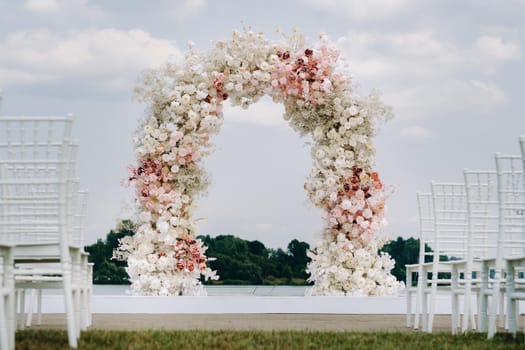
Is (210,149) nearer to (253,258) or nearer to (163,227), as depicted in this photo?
(163,227)

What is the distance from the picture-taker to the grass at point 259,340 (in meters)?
5.27

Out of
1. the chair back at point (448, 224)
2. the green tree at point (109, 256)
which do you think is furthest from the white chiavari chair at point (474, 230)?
the green tree at point (109, 256)

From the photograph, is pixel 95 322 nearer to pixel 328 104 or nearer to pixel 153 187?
pixel 153 187

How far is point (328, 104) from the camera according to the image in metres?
9.98

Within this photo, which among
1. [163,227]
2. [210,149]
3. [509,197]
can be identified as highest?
[210,149]

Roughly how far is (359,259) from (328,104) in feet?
5.57

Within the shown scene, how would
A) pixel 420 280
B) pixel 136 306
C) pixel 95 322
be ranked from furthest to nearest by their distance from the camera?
1. pixel 136 306
2. pixel 95 322
3. pixel 420 280

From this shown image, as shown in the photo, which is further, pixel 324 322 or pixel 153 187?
pixel 153 187

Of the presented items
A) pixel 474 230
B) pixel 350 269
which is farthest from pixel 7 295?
pixel 350 269

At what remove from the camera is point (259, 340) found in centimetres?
557

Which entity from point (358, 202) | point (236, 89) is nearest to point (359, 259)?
point (358, 202)

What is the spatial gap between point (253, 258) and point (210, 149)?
139cm

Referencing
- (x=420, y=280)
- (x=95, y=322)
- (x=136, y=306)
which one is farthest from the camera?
(x=136, y=306)

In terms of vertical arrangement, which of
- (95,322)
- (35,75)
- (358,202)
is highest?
(35,75)
